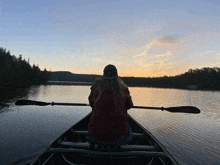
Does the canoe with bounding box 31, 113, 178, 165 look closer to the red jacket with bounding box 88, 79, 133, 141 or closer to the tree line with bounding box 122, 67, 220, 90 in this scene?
the red jacket with bounding box 88, 79, 133, 141

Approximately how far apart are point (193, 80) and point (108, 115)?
176758 millimetres

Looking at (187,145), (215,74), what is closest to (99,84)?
(187,145)

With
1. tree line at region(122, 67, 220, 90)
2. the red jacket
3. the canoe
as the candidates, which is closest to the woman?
the red jacket

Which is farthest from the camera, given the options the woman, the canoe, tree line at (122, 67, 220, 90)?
tree line at (122, 67, 220, 90)

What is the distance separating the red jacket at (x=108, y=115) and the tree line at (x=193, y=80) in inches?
6172

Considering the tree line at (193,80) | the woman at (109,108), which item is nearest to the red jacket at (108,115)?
the woman at (109,108)

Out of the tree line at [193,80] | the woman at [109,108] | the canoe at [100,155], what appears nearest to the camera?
the woman at [109,108]

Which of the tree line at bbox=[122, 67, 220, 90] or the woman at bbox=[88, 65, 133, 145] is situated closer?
the woman at bbox=[88, 65, 133, 145]

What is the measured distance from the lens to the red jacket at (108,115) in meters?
2.77

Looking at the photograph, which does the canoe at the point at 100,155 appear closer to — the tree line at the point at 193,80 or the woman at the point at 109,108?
the woman at the point at 109,108

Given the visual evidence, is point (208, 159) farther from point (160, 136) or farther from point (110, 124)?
point (110, 124)

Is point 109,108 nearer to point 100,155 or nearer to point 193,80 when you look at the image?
point 100,155

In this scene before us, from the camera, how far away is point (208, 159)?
24.5ft

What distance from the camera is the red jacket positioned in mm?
2770
